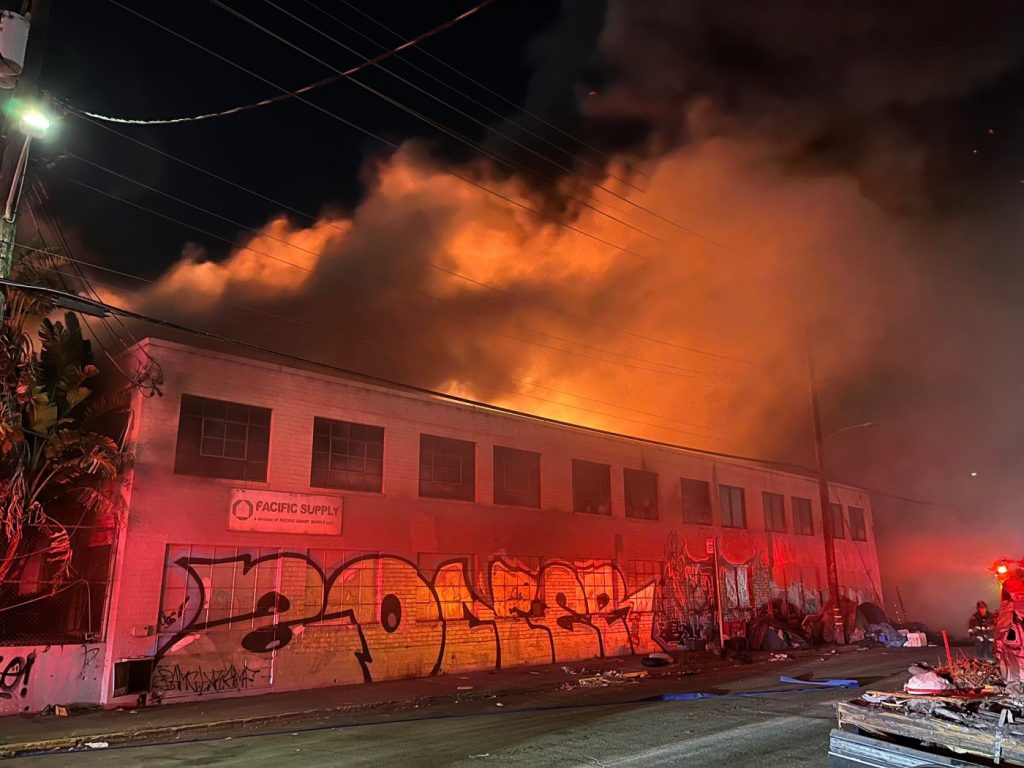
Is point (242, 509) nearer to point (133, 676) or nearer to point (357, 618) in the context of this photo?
point (133, 676)

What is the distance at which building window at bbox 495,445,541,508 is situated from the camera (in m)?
18.0

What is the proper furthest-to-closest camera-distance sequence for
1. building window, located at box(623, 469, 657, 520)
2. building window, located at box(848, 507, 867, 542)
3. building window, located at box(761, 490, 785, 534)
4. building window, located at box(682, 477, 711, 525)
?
1. building window, located at box(848, 507, 867, 542)
2. building window, located at box(761, 490, 785, 534)
3. building window, located at box(682, 477, 711, 525)
4. building window, located at box(623, 469, 657, 520)

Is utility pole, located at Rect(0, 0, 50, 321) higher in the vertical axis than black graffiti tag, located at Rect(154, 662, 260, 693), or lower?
higher

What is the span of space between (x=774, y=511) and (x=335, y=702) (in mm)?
20680

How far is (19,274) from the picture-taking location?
37.3ft

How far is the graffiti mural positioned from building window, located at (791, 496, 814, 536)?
1244 cm

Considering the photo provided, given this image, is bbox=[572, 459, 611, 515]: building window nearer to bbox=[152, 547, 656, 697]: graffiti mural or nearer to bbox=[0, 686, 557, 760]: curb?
bbox=[152, 547, 656, 697]: graffiti mural

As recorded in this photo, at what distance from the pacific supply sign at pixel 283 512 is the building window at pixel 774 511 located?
18.4 meters

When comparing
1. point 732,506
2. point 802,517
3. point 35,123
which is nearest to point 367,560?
point 35,123

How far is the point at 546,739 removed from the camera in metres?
7.92

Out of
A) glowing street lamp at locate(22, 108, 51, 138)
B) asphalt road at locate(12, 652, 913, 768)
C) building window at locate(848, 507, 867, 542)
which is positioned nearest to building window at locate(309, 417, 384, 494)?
asphalt road at locate(12, 652, 913, 768)

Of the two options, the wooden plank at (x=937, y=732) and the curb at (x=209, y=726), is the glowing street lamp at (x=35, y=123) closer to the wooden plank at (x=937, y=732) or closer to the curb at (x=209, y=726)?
the curb at (x=209, y=726)

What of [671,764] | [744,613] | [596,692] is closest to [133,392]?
[596,692]

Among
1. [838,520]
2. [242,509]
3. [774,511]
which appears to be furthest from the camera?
[838,520]
